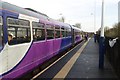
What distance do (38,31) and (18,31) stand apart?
3021mm

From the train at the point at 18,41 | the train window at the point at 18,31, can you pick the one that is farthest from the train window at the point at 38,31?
the train window at the point at 18,31

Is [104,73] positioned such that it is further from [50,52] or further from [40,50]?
[50,52]

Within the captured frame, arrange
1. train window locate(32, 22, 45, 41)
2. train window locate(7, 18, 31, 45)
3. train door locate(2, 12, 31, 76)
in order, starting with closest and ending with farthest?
train door locate(2, 12, 31, 76) → train window locate(7, 18, 31, 45) → train window locate(32, 22, 45, 41)

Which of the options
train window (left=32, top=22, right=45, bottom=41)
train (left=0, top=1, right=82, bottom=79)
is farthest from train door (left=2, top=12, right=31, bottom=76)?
train window (left=32, top=22, right=45, bottom=41)

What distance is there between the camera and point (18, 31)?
9.52 meters

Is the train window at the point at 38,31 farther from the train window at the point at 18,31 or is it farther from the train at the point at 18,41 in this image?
the train window at the point at 18,31

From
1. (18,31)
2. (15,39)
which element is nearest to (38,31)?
(18,31)

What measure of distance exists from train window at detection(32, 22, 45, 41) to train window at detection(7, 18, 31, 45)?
0.97 meters

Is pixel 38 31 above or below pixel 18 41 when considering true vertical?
above

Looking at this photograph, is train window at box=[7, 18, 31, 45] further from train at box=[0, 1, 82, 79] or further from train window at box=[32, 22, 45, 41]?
train window at box=[32, 22, 45, 41]

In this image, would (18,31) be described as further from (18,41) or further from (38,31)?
(38,31)

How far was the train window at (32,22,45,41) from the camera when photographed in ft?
38.5

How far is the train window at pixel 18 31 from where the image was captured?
864 cm

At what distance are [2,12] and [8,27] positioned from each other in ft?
2.13
